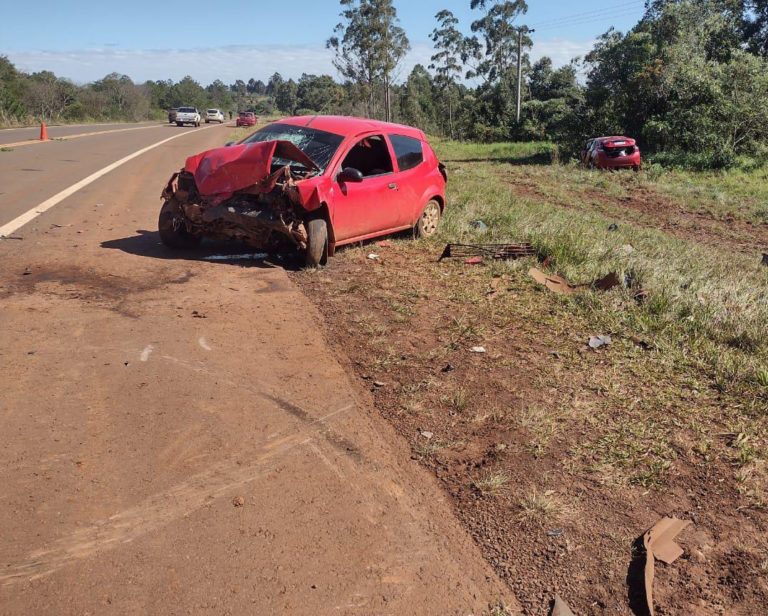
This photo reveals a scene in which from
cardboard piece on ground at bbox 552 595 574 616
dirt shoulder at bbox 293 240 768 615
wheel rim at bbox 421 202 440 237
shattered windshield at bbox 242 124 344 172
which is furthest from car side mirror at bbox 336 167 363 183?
cardboard piece on ground at bbox 552 595 574 616

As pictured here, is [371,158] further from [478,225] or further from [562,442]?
[562,442]

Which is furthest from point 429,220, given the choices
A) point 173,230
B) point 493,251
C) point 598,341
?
point 598,341

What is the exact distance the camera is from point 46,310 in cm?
609

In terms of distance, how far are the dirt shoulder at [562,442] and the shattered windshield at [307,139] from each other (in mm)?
2109

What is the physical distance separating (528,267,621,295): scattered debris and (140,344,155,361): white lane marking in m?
4.02

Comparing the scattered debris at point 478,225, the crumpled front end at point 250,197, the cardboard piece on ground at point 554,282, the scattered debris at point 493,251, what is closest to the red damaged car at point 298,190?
the crumpled front end at point 250,197

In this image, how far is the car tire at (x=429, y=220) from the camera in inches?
392

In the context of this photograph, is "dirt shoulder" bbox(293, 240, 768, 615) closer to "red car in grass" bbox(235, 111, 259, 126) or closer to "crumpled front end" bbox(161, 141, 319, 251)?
"crumpled front end" bbox(161, 141, 319, 251)

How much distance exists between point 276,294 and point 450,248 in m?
2.83

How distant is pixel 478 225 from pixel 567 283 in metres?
3.52

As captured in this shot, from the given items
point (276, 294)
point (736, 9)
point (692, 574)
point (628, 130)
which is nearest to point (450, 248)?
point (276, 294)

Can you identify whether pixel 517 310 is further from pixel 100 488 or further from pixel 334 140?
pixel 100 488

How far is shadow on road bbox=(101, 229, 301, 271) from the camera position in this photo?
26.8ft

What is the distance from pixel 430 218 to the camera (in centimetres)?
1019
